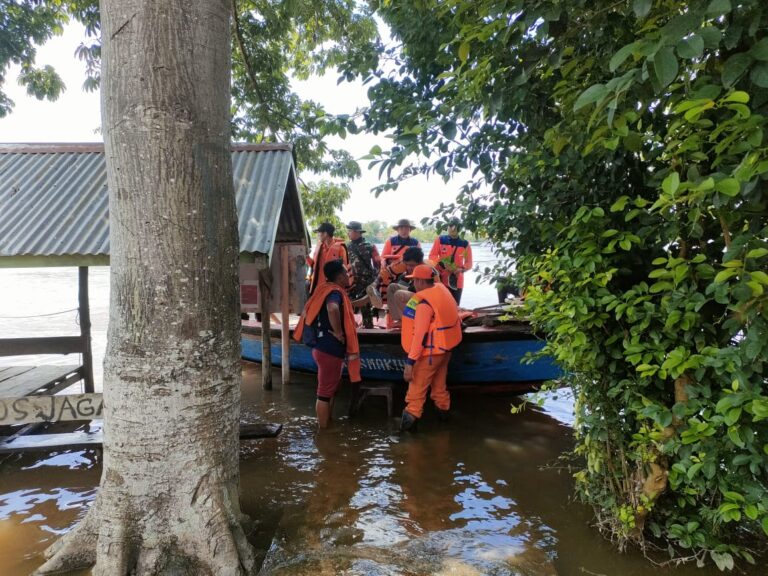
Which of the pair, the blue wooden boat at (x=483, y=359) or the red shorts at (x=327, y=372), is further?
the blue wooden boat at (x=483, y=359)

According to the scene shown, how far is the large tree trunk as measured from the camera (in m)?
2.51

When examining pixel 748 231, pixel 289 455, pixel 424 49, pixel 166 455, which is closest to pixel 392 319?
pixel 289 455

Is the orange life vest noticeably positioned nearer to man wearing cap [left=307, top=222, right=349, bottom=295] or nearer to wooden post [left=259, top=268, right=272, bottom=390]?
man wearing cap [left=307, top=222, right=349, bottom=295]

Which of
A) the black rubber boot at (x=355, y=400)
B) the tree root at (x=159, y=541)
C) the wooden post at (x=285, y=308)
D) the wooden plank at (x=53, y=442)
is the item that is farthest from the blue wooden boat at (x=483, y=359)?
the tree root at (x=159, y=541)

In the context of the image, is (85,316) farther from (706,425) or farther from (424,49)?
(706,425)

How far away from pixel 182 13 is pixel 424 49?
268cm

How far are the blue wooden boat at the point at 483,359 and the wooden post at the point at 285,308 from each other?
1.31 meters

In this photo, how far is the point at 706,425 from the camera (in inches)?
94.0

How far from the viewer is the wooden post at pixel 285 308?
7254mm

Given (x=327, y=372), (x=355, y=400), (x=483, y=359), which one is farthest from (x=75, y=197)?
(x=483, y=359)

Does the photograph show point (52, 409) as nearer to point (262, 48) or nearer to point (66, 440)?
point (66, 440)

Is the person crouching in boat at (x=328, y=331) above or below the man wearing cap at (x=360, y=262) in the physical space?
below

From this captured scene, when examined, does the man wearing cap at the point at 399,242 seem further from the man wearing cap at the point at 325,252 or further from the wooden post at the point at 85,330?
the wooden post at the point at 85,330

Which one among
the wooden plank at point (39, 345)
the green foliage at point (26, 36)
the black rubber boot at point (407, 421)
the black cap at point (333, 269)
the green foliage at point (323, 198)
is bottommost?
the black rubber boot at point (407, 421)
